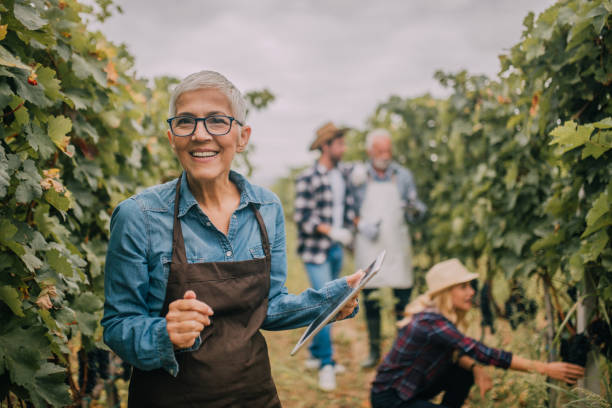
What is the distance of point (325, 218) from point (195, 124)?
3.27 m

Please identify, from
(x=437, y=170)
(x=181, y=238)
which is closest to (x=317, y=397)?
(x=437, y=170)

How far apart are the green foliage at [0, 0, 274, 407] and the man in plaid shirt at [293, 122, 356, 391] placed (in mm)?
2141

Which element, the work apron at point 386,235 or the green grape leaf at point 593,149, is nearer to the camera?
the green grape leaf at point 593,149

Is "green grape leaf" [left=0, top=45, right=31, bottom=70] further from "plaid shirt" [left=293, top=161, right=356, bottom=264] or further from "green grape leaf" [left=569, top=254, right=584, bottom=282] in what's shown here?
"plaid shirt" [left=293, top=161, right=356, bottom=264]

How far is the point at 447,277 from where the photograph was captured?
3.16 m

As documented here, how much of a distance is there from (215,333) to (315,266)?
3.10 meters

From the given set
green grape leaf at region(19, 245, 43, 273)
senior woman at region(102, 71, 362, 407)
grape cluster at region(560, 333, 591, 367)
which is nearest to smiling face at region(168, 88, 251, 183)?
senior woman at region(102, 71, 362, 407)

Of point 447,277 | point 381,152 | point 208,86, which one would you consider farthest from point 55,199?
point 381,152

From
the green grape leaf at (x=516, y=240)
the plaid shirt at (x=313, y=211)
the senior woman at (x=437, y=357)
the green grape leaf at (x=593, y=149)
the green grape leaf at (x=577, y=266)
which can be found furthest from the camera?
the plaid shirt at (x=313, y=211)

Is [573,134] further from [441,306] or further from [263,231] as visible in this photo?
[441,306]

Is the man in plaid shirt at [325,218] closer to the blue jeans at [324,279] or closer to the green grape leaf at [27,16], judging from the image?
the blue jeans at [324,279]

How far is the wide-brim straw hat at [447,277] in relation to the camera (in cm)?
310

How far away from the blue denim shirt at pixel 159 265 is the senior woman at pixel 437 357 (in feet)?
4.56

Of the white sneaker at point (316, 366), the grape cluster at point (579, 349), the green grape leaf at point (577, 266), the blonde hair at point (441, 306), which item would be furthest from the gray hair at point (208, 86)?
the white sneaker at point (316, 366)
